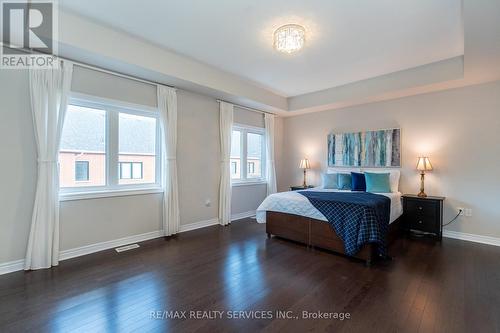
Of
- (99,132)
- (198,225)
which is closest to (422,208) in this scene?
(198,225)

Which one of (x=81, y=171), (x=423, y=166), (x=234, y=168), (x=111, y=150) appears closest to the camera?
(x=81, y=171)

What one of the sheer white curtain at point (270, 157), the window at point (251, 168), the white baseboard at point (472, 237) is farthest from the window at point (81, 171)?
the white baseboard at point (472, 237)

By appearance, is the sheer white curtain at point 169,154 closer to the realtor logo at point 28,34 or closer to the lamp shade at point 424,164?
the realtor logo at point 28,34

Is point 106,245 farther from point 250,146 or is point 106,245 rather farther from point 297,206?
point 250,146

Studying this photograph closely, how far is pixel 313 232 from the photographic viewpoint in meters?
3.28

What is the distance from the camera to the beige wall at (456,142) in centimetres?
353

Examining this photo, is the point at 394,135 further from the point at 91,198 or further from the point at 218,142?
the point at 91,198

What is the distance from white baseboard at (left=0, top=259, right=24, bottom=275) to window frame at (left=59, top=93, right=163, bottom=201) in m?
0.77

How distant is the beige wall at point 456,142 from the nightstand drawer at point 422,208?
0.42m

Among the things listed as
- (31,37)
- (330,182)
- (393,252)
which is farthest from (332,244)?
(31,37)

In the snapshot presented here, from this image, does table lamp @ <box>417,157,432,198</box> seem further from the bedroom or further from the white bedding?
the white bedding

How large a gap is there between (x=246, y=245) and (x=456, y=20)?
368cm

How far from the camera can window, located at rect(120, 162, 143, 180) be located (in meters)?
3.51

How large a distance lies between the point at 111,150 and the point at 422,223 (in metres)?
4.94
